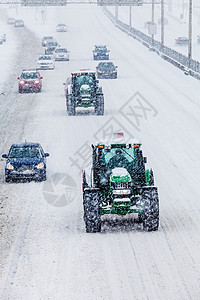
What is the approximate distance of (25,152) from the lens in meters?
22.2

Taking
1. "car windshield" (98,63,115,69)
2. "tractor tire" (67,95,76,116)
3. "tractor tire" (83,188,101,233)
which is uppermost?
"tractor tire" (83,188,101,233)

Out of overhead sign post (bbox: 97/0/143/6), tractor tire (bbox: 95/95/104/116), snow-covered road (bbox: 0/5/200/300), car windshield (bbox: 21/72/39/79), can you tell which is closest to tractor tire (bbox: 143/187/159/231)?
snow-covered road (bbox: 0/5/200/300)

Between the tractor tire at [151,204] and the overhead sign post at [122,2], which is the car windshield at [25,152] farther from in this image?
the overhead sign post at [122,2]

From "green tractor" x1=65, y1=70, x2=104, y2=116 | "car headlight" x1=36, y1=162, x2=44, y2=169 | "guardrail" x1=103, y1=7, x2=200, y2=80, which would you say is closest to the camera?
"car headlight" x1=36, y1=162, x2=44, y2=169

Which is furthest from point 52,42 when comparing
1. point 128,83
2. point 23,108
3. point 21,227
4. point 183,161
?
point 21,227

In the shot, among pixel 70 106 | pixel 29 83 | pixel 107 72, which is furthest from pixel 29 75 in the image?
pixel 70 106

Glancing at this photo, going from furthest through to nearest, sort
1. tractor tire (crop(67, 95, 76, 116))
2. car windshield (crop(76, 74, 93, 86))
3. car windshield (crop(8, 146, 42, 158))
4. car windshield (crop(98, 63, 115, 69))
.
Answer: car windshield (crop(98, 63, 115, 69))
tractor tire (crop(67, 95, 76, 116))
car windshield (crop(76, 74, 93, 86))
car windshield (crop(8, 146, 42, 158))

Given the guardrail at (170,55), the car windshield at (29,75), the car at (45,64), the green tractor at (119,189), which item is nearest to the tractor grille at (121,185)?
the green tractor at (119,189)

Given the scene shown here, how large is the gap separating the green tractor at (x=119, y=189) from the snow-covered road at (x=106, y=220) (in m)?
0.56

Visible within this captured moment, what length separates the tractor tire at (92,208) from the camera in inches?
615

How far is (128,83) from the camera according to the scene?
4741 centimetres

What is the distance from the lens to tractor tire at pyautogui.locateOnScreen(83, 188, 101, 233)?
15.6 metres

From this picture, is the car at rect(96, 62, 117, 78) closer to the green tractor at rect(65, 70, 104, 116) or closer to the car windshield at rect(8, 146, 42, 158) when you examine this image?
the green tractor at rect(65, 70, 104, 116)

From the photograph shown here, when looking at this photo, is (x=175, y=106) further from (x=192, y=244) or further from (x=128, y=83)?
(x=192, y=244)
